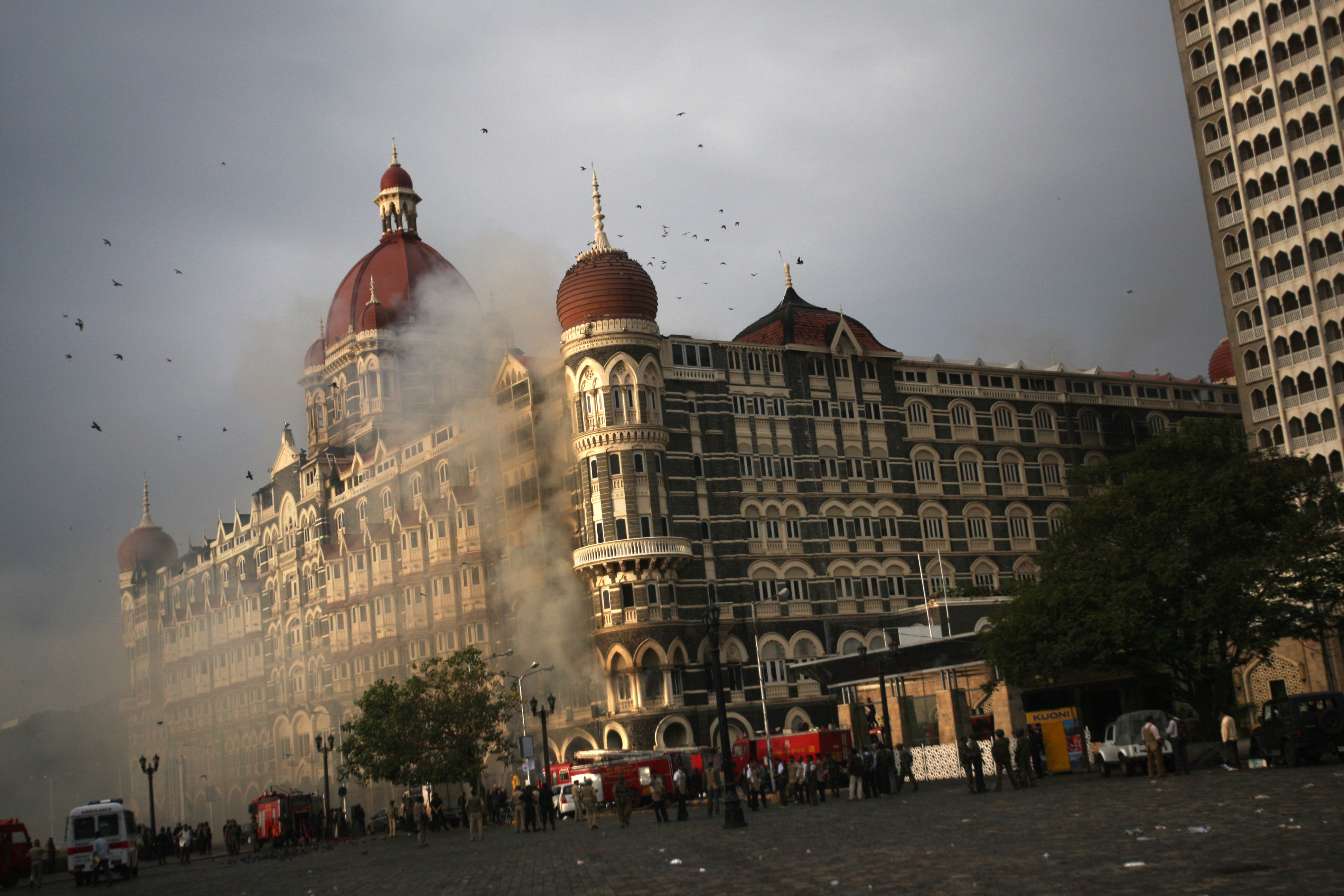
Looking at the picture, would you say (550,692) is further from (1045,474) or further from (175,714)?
(175,714)

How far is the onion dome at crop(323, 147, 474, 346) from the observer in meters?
94.4

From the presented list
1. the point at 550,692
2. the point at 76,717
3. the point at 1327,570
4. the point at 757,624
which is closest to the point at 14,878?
the point at 550,692

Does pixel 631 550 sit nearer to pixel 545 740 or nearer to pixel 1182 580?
pixel 545 740

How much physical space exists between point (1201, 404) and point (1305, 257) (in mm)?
24523

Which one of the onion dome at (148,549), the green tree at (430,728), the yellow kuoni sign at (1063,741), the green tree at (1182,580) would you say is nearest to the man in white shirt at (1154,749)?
the yellow kuoni sign at (1063,741)

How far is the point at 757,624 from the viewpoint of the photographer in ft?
219

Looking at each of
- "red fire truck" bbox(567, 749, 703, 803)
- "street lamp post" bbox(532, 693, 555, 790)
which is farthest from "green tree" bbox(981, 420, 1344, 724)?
"street lamp post" bbox(532, 693, 555, 790)

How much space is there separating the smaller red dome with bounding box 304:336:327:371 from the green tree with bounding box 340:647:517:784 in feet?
143

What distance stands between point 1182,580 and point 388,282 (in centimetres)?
6788

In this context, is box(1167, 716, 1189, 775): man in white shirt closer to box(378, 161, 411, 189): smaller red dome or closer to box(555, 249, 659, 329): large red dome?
box(555, 249, 659, 329): large red dome

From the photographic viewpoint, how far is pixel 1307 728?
2978 centimetres

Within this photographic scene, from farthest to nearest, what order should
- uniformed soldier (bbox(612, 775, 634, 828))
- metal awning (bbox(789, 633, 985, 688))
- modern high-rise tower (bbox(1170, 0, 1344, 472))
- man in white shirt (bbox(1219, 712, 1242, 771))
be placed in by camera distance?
1. modern high-rise tower (bbox(1170, 0, 1344, 472))
2. metal awning (bbox(789, 633, 985, 688))
3. uniformed soldier (bbox(612, 775, 634, 828))
4. man in white shirt (bbox(1219, 712, 1242, 771))

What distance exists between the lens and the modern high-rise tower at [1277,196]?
198 ft

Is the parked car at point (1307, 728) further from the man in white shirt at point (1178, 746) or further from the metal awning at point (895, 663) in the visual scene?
the metal awning at point (895, 663)
